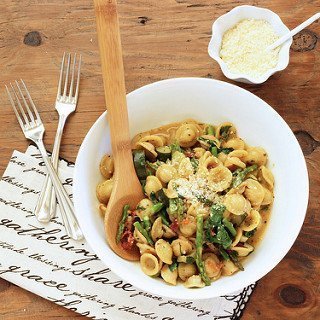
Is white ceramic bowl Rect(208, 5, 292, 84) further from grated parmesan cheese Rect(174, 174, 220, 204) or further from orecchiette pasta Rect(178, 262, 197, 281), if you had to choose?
orecchiette pasta Rect(178, 262, 197, 281)

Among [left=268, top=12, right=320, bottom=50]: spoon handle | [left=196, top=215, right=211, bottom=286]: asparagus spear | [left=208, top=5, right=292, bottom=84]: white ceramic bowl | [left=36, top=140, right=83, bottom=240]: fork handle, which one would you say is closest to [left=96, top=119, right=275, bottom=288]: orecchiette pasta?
[left=196, top=215, right=211, bottom=286]: asparagus spear

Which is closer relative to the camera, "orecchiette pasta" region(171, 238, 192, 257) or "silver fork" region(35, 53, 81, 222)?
"orecchiette pasta" region(171, 238, 192, 257)

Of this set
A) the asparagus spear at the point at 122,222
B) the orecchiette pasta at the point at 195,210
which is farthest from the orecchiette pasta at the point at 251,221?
the asparagus spear at the point at 122,222

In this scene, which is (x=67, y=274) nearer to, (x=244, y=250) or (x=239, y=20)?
(x=244, y=250)

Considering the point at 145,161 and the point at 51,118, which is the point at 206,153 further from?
the point at 51,118

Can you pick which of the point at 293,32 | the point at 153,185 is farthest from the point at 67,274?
the point at 293,32
